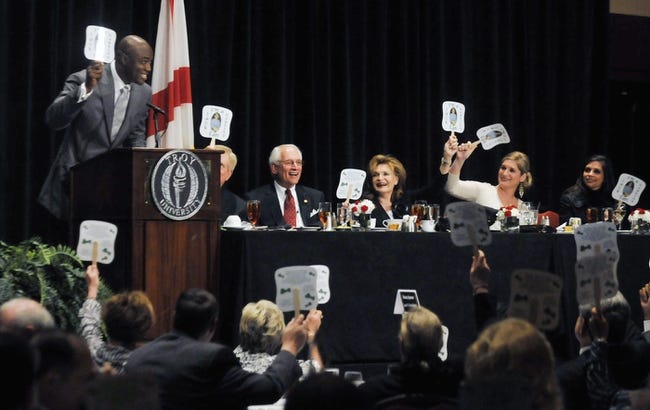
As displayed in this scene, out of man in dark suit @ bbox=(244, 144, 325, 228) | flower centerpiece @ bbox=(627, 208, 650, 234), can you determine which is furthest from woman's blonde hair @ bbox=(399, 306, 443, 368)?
flower centerpiece @ bbox=(627, 208, 650, 234)

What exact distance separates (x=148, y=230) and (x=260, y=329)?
4.10ft

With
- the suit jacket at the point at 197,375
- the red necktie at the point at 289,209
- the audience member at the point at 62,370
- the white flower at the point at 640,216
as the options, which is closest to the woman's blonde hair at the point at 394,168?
the red necktie at the point at 289,209

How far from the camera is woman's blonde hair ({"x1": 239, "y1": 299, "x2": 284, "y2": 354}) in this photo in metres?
4.43

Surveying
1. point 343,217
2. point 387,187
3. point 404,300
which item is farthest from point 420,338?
point 387,187

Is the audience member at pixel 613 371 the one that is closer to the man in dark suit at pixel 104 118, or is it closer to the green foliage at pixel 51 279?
the green foliage at pixel 51 279

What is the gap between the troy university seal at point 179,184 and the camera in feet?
17.9

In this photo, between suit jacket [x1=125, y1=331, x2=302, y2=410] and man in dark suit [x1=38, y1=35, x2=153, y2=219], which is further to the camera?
man in dark suit [x1=38, y1=35, x2=153, y2=219]

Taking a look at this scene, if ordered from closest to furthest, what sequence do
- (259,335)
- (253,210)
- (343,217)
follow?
(259,335) < (253,210) < (343,217)

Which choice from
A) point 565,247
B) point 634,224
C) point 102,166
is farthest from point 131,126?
point 634,224

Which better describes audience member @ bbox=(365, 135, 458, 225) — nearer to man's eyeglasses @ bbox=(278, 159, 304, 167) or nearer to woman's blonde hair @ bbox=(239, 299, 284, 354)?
man's eyeglasses @ bbox=(278, 159, 304, 167)

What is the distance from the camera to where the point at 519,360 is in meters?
2.82

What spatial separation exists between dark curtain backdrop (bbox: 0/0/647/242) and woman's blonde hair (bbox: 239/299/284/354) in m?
3.06

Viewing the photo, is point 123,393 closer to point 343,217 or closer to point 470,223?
point 470,223

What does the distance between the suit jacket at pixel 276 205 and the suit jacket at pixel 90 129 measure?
115 cm
